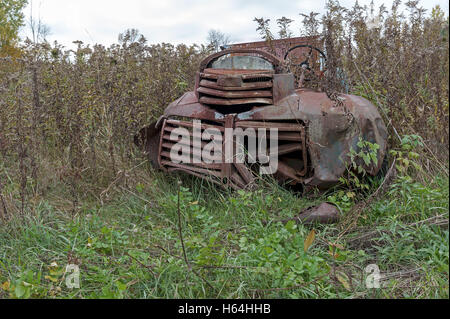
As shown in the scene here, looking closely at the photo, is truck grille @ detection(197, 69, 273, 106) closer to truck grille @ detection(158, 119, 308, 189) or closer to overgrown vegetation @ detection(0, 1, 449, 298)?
truck grille @ detection(158, 119, 308, 189)

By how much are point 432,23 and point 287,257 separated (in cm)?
337

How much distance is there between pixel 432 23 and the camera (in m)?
4.50

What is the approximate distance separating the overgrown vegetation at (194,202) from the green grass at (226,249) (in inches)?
0.4

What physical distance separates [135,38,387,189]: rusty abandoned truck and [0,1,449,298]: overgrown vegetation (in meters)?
0.14

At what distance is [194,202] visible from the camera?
10.6 ft

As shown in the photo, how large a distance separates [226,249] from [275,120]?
125 centimetres

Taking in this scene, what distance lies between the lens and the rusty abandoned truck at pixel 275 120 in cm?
331

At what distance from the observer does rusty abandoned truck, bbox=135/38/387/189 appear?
10.9 ft

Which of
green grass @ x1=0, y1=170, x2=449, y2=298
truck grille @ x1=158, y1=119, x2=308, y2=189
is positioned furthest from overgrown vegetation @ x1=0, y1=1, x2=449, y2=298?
truck grille @ x1=158, y1=119, x2=308, y2=189

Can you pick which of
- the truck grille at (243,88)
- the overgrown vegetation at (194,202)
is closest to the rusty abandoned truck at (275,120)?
the truck grille at (243,88)

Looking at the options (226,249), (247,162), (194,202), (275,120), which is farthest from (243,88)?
(226,249)

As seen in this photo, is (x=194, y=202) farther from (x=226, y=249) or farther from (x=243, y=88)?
(x=243, y=88)
